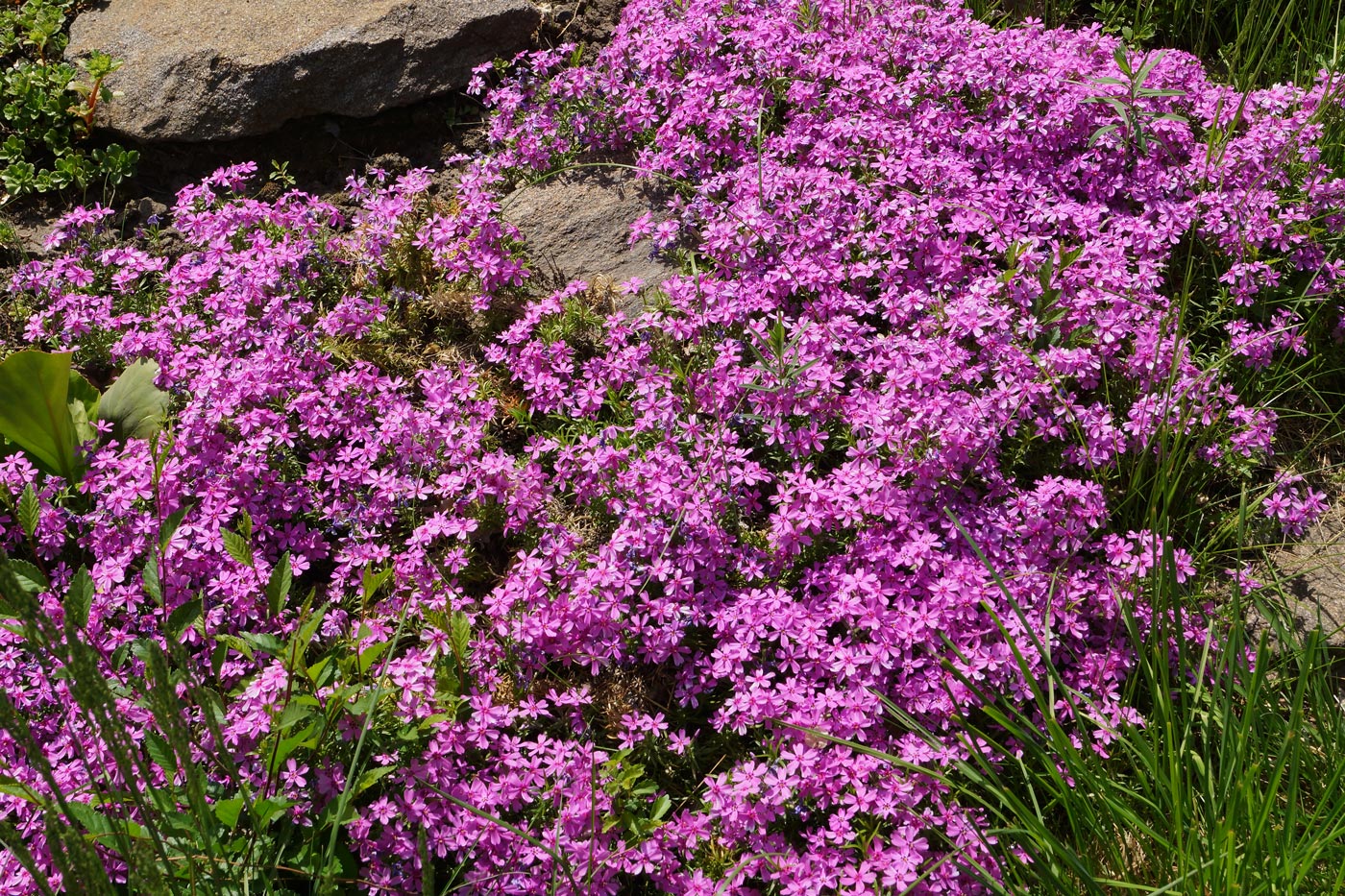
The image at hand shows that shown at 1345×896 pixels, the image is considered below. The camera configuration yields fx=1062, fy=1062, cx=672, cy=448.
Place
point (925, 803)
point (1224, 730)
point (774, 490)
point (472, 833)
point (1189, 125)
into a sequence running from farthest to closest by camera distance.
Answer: point (1189, 125)
point (774, 490)
point (925, 803)
point (472, 833)
point (1224, 730)

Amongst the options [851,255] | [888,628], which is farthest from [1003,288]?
[888,628]

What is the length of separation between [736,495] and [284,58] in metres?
3.53

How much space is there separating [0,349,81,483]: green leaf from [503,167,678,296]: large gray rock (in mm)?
1943

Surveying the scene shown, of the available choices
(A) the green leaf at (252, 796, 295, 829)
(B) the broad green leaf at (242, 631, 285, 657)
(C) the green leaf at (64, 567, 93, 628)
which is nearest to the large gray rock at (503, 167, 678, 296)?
(B) the broad green leaf at (242, 631, 285, 657)

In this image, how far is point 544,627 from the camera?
3.37 metres

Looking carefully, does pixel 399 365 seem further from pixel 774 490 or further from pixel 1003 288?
pixel 1003 288

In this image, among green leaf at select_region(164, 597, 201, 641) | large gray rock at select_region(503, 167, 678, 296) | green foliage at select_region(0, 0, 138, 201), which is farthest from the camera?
green foliage at select_region(0, 0, 138, 201)

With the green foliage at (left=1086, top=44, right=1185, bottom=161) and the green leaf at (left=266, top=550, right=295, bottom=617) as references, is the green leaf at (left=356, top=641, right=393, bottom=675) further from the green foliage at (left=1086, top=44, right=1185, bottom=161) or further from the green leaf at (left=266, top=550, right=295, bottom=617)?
the green foliage at (left=1086, top=44, right=1185, bottom=161)

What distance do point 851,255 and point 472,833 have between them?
2.64 metres

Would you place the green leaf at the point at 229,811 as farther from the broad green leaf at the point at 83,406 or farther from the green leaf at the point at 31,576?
the broad green leaf at the point at 83,406

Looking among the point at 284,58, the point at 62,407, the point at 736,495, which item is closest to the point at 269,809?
the point at 736,495

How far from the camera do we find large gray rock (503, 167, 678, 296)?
4.78 metres

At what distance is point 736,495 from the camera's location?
148 inches

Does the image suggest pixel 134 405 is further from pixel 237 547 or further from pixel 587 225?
pixel 587 225
